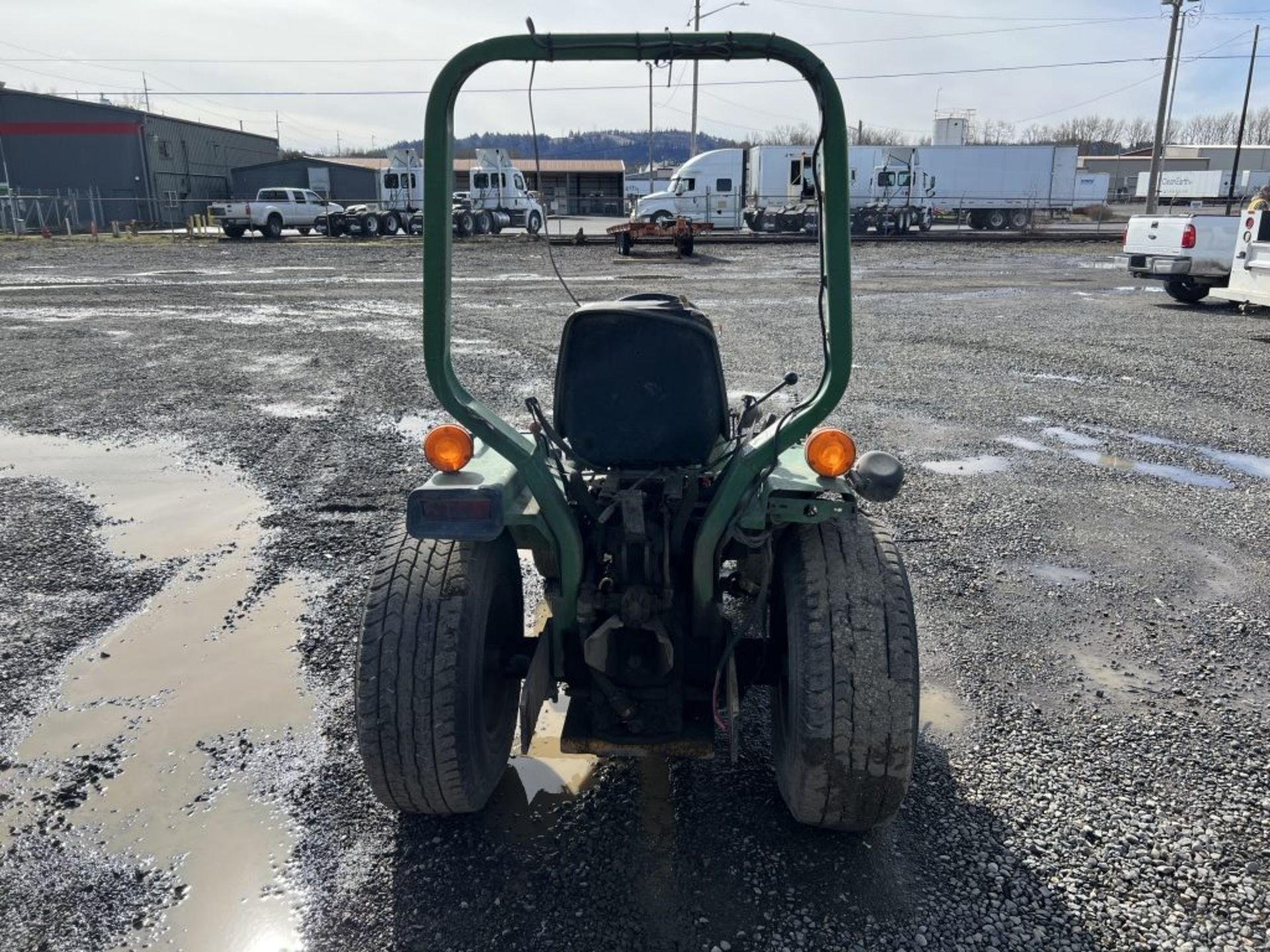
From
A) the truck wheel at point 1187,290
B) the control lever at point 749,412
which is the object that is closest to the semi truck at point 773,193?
the truck wheel at point 1187,290

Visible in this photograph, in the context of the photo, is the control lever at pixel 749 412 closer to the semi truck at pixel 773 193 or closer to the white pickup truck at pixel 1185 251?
the white pickup truck at pixel 1185 251

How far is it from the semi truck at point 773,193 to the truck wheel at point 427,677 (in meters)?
36.7

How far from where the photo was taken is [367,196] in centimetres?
6581

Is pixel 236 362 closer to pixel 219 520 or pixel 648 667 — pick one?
pixel 219 520

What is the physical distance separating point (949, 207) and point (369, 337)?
3549 centimetres

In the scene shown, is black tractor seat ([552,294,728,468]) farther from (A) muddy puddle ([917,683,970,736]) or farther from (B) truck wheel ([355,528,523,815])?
(A) muddy puddle ([917,683,970,736])

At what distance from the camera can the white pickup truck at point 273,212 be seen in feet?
119

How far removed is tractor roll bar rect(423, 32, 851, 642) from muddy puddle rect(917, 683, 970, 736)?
1579 millimetres

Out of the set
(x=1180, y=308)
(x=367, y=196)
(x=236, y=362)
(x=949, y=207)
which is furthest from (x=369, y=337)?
(x=367, y=196)

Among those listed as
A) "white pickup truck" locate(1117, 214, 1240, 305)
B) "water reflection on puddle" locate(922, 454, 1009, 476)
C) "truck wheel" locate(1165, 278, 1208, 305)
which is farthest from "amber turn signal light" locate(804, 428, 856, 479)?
"truck wheel" locate(1165, 278, 1208, 305)

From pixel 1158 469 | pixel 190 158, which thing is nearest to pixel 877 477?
pixel 1158 469

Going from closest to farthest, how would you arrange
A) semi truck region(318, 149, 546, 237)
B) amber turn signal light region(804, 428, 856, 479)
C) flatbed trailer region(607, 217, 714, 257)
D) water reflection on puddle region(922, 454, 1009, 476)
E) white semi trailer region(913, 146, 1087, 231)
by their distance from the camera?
amber turn signal light region(804, 428, 856, 479) → water reflection on puddle region(922, 454, 1009, 476) → flatbed trailer region(607, 217, 714, 257) → semi truck region(318, 149, 546, 237) → white semi trailer region(913, 146, 1087, 231)

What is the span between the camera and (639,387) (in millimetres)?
3184

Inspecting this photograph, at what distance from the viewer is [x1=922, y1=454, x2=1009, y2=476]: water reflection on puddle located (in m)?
7.23
